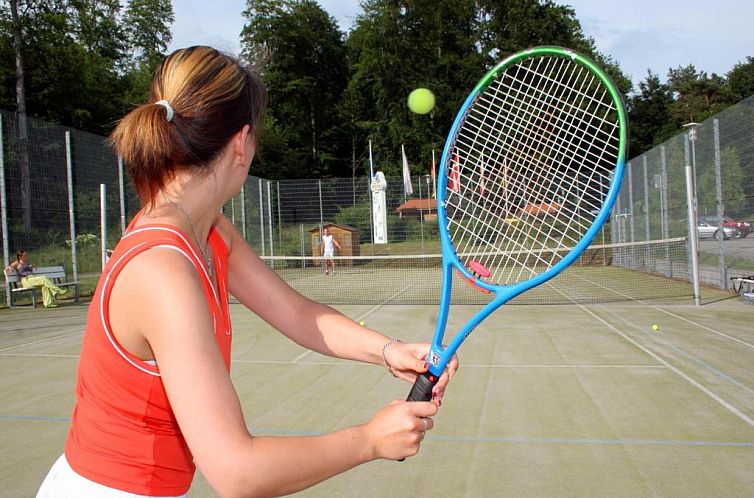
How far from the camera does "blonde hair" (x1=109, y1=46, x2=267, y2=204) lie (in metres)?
1.21

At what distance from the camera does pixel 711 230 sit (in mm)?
10797

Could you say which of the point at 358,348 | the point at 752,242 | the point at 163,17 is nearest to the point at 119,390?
the point at 358,348

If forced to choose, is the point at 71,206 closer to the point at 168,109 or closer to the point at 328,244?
the point at 328,244

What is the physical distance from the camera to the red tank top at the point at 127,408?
1109 millimetres

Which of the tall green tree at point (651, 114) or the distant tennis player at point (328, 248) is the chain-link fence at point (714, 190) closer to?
the distant tennis player at point (328, 248)

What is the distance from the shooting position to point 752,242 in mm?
9266

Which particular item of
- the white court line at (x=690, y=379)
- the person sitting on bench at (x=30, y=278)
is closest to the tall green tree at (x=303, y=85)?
the person sitting on bench at (x=30, y=278)

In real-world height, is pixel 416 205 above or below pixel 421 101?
below

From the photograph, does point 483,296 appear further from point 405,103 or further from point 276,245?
point 405,103

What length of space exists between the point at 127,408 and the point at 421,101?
32126 millimetres

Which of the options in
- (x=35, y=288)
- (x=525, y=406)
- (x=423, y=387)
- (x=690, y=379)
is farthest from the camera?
(x=35, y=288)

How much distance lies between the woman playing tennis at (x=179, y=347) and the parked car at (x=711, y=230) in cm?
1027

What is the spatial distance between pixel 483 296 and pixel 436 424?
807 cm

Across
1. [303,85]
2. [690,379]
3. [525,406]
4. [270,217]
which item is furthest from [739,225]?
[303,85]
